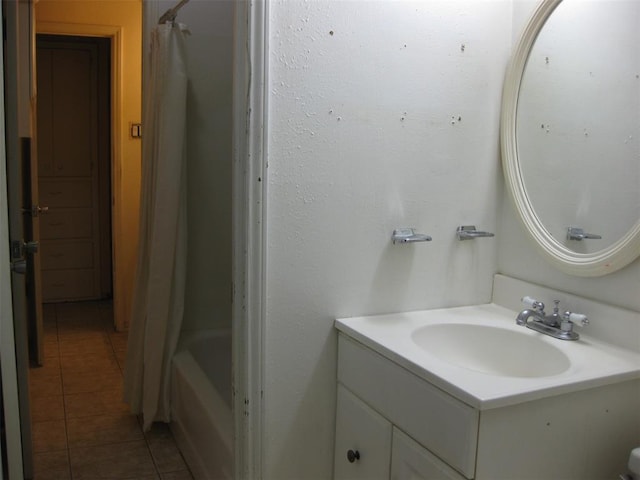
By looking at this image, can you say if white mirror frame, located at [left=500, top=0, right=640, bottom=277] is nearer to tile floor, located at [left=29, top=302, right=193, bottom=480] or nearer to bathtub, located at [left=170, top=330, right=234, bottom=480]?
bathtub, located at [left=170, top=330, right=234, bottom=480]

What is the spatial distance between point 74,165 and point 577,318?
13.7 ft

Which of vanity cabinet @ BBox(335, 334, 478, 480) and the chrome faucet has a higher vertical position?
the chrome faucet

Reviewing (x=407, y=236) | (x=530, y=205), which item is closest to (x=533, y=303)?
(x=530, y=205)

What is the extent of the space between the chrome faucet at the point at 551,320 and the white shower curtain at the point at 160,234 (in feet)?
4.80

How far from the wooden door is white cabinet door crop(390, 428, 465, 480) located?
12.8ft

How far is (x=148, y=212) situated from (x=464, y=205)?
143 centimetres

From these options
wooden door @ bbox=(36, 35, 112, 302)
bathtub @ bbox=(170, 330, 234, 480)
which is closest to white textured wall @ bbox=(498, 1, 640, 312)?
bathtub @ bbox=(170, 330, 234, 480)

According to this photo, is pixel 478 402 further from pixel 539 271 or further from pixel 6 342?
pixel 6 342

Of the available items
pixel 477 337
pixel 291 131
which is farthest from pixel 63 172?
pixel 477 337

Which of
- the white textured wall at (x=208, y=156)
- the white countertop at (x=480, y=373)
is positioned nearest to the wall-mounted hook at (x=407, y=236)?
the white countertop at (x=480, y=373)

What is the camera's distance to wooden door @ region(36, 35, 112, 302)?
4520 millimetres

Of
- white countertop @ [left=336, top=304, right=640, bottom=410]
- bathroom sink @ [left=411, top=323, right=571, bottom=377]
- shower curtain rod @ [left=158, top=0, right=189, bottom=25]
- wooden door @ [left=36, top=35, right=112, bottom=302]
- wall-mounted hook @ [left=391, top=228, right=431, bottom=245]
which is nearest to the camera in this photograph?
white countertop @ [left=336, top=304, right=640, bottom=410]

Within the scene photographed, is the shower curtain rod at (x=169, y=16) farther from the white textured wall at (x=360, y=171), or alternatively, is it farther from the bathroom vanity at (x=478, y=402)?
the bathroom vanity at (x=478, y=402)

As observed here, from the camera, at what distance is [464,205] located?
1801 millimetres
